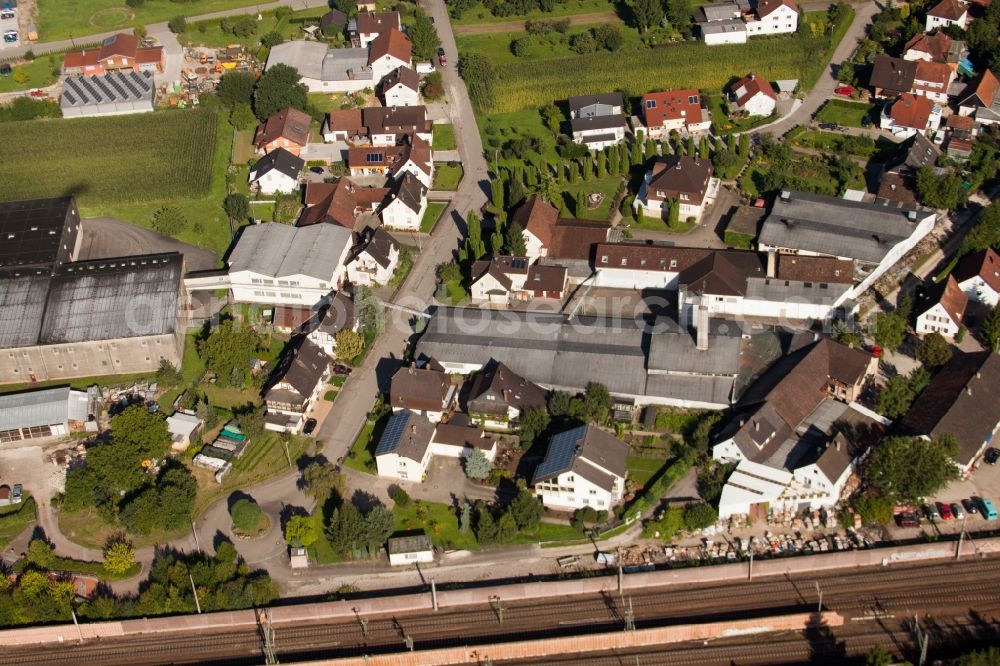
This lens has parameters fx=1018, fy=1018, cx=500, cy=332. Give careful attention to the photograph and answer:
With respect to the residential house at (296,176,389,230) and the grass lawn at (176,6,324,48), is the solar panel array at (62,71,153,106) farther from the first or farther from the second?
the residential house at (296,176,389,230)

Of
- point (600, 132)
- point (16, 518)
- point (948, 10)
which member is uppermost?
point (948, 10)

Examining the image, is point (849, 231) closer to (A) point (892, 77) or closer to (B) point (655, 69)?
(A) point (892, 77)

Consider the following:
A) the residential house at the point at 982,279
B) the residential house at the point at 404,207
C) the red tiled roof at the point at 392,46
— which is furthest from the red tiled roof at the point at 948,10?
the residential house at the point at 404,207

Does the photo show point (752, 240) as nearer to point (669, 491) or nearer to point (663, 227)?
point (663, 227)

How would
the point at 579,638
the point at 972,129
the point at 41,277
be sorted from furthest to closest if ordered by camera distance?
the point at 972,129 → the point at 41,277 → the point at 579,638

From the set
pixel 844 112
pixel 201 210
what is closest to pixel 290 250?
pixel 201 210

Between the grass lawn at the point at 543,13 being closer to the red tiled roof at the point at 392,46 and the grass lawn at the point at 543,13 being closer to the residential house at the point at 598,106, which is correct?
the red tiled roof at the point at 392,46

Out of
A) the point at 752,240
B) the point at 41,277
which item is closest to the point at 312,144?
the point at 41,277
